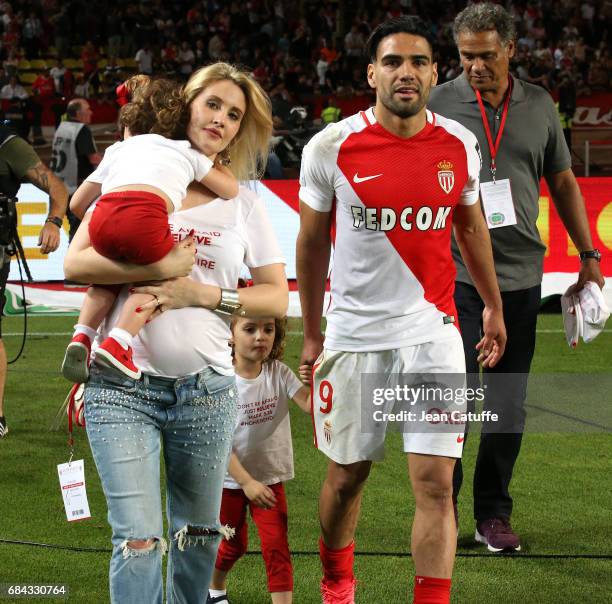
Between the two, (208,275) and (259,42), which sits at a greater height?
(208,275)

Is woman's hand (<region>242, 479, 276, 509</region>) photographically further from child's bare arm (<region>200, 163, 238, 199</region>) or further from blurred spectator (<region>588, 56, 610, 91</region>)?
blurred spectator (<region>588, 56, 610, 91</region>)

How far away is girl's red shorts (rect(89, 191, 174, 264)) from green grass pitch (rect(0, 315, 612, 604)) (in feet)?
5.79

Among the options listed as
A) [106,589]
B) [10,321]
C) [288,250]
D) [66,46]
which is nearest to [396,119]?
[106,589]

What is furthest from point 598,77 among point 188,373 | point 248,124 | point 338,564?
point 188,373

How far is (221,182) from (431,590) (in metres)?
1.47

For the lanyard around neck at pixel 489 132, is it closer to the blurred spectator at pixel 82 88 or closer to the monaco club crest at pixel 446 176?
the monaco club crest at pixel 446 176

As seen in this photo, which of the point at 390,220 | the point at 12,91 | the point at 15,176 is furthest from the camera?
the point at 12,91

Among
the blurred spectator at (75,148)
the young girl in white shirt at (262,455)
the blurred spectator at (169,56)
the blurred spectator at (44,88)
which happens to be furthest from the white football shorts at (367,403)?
the blurred spectator at (169,56)

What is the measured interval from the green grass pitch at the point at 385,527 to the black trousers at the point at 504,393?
0.22 metres

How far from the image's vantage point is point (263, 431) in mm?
4238

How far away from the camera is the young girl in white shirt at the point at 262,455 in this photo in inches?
158

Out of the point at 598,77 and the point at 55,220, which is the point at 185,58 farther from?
the point at 55,220

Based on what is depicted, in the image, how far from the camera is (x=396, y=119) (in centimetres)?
382

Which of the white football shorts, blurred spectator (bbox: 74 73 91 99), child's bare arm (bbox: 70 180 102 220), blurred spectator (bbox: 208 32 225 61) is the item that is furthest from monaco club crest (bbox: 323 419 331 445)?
blurred spectator (bbox: 208 32 225 61)
